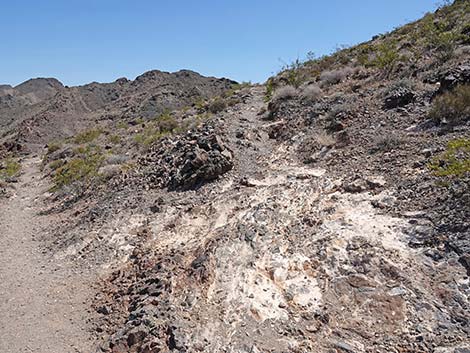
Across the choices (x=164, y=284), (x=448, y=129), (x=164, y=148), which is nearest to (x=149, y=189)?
(x=164, y=148)

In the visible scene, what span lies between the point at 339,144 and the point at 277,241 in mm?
4028

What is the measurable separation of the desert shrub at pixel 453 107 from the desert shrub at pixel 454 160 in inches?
48.5

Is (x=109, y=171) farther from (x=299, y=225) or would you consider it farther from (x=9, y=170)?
(x=9, y=170)

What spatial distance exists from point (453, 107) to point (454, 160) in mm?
2431

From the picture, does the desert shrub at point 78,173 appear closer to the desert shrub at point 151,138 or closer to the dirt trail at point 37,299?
the desert shrub at point 151,138

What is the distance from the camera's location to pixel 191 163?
10.6 metres

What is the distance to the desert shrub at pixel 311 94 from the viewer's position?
13.6 m

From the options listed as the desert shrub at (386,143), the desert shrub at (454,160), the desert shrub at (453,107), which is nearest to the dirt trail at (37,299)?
the desert shrub at (454,160)

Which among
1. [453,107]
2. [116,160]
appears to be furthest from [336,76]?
[116,160]

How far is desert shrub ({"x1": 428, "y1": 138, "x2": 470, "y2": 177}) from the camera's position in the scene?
703 cm

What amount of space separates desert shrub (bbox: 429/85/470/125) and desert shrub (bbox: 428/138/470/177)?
123 cm

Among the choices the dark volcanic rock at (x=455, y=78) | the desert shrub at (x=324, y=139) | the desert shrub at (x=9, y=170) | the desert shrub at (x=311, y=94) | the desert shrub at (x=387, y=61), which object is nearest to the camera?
the dark volcanic rock at (x=455, y=78)

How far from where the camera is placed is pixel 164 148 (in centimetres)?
1300

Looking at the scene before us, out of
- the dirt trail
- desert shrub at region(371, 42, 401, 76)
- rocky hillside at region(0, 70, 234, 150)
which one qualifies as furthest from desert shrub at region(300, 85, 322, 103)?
rocky hillside at region(0, 70, 234, 150)
